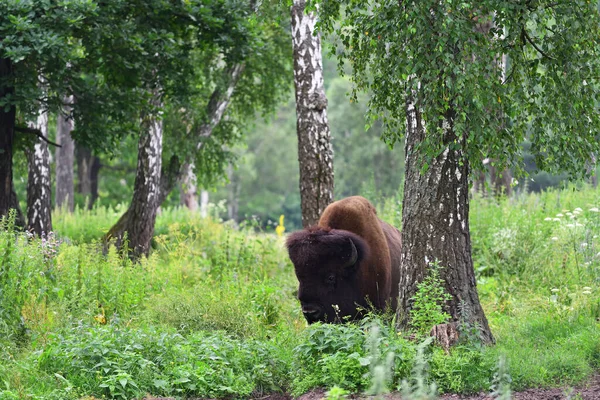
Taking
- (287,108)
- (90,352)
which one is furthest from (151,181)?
(287,108)

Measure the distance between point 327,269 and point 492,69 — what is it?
3.20 meters

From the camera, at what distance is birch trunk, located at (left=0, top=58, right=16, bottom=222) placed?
43.4ft

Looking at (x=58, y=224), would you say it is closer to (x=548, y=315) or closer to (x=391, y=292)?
(x=391, y=292)

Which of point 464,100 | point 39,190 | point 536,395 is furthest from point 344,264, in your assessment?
point 39,190

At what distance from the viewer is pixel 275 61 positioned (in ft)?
66.7

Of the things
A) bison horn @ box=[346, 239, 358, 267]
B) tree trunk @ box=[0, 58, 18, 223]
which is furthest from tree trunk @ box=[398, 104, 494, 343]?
tree trunk @ box=[0, 58, 18, 223]

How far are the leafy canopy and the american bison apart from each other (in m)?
2.07

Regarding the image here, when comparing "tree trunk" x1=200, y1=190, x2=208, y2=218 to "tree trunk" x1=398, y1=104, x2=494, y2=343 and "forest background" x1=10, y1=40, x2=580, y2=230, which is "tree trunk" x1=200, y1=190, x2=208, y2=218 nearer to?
"forest background" x1=10, y1=40, x2=580, y2=230

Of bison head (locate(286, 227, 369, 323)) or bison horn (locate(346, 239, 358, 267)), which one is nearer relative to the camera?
bison head (locate(286, 227, 369, 323))

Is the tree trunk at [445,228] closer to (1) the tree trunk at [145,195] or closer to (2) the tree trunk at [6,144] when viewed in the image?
(2) the tree trunk at [6,144]

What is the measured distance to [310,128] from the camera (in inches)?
500

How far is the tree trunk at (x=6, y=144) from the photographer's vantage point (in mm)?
13234

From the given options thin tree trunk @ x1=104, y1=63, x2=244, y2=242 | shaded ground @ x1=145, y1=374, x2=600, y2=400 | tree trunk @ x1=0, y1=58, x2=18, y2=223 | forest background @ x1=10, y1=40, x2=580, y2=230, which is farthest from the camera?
forest background @ x1=10, y1=40, x2=580, y2=230

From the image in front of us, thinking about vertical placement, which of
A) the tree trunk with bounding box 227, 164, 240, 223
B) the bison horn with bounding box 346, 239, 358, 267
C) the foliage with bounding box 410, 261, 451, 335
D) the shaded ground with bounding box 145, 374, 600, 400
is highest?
the bison horn with bounding box 346, 239, 358, 267
